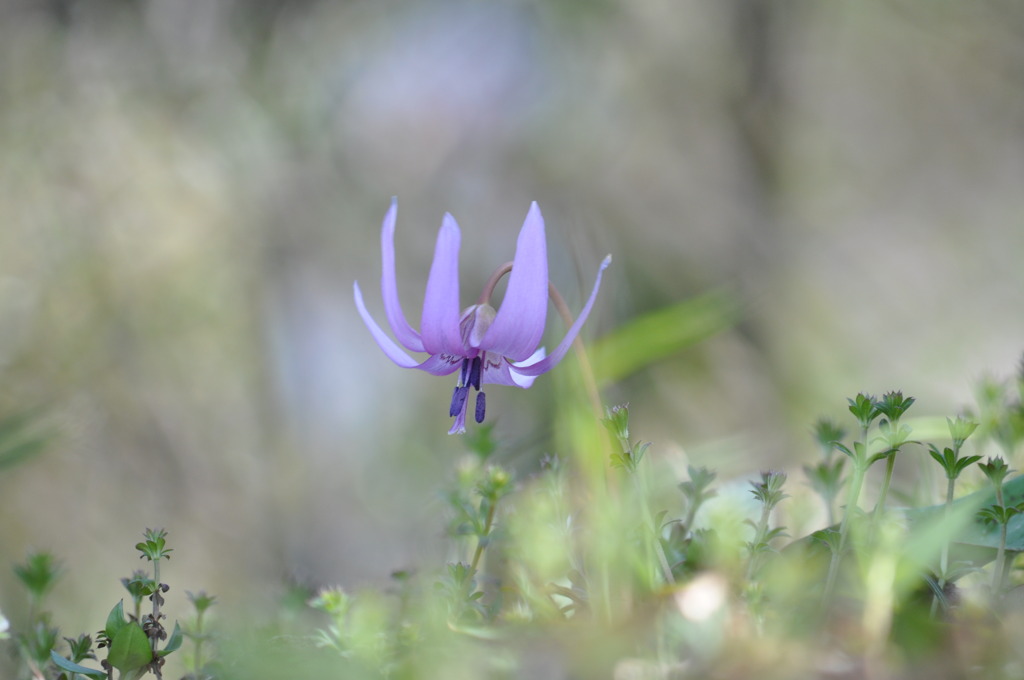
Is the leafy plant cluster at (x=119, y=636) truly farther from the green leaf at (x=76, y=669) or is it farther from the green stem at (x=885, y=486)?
the green stem at (x=885, y=486)

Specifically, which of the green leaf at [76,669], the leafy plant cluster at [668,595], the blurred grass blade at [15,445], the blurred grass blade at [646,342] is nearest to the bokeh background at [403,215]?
the blurred grass blade at [646,342]

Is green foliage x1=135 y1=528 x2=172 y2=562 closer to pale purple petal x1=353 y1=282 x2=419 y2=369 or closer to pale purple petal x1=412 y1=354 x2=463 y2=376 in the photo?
pale purple petal x1=353 y1=282 x2=419 y2=369

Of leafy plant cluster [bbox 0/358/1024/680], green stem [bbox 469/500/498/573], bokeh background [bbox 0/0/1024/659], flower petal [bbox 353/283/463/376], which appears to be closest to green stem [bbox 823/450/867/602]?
leafy plant cluster [bbox 0/358/1024/680]

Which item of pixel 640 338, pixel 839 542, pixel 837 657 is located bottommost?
pixel 837 657

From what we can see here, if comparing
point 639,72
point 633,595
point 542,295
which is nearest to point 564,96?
point 639,72

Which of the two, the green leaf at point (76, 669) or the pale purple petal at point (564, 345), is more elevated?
the pale purple petal at point (564, 345)

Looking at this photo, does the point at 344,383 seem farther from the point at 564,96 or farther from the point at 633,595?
the point at 633,595
